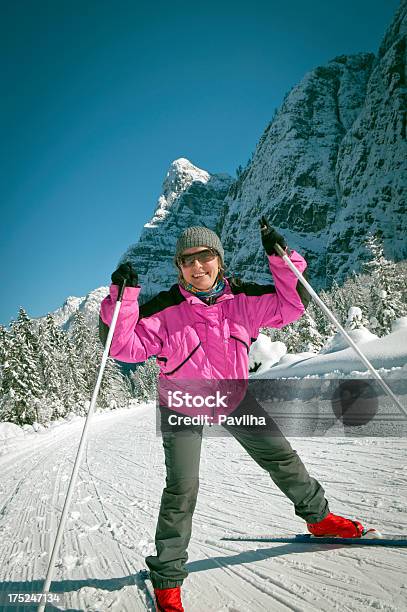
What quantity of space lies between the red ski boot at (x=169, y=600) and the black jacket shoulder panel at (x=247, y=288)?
1.87 meters

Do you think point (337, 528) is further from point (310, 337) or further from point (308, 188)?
point (308, 188)

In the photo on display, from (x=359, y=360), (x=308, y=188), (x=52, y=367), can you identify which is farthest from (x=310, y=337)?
(x=308, y=188)

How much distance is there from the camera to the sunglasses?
2.61 metres

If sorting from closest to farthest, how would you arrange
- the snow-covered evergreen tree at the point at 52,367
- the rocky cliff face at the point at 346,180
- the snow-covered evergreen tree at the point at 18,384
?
the snow-covered evergreen tree at the point at 18,384 < the snow-covered evergreen tree at the point at 52,367 < the rocky cliff face at the point at 346,180

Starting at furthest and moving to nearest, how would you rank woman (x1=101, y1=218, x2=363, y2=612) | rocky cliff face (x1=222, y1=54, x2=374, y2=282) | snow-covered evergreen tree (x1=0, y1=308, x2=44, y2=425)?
rocky cliff face (x1=222, y1=54, x2=374, y2=282) → snow-covered evergreen tree (x1=0, y1=308, x2=44, y2=425) → woman (x1=101, y1=218, x2=363, y2=612)

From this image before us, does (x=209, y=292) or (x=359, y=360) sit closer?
(x=209, y=292)

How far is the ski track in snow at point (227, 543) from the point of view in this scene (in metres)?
2.02

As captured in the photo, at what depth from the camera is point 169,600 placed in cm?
196

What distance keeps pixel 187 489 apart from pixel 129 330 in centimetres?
106

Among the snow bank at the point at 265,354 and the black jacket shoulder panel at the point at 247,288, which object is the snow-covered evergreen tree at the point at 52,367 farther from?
the black jacket shoulder panel at the point at 247,288

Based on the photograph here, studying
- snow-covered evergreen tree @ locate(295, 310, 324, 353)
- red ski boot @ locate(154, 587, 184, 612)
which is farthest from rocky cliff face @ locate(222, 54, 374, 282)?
red ski boot @ locate(154, 587, 184, 612)

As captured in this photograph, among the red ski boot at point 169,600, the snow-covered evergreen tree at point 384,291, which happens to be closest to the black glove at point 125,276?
the red ski boot at point 169,600

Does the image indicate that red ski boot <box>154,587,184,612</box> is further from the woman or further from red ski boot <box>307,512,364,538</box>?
red ski boot <box>307,512,364,538</box>

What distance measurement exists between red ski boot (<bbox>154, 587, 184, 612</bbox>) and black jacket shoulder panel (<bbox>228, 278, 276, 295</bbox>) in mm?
1870
